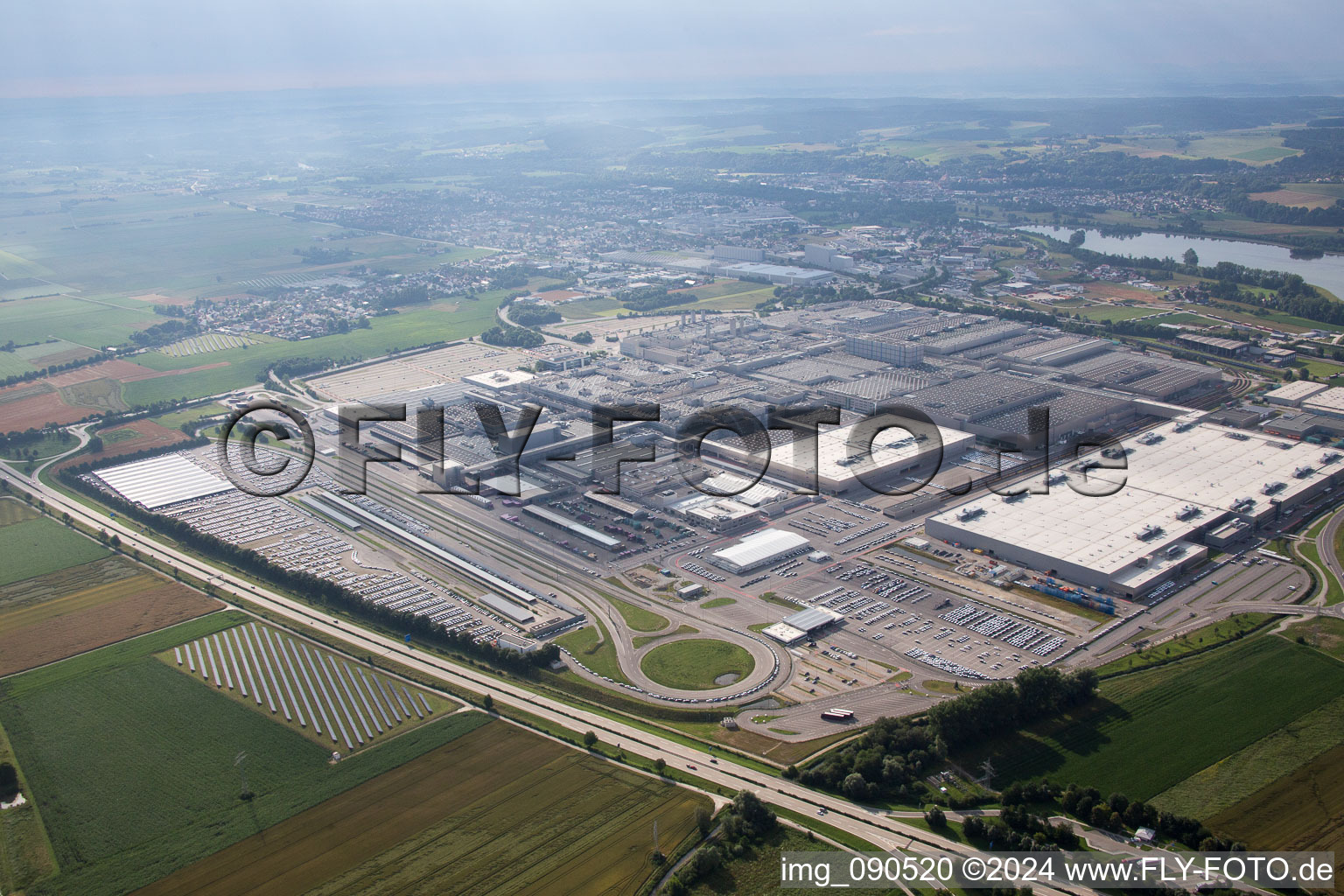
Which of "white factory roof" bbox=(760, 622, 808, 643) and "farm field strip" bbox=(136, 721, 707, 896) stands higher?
"white factory roof" bbox=(760, 622, 808, 643)

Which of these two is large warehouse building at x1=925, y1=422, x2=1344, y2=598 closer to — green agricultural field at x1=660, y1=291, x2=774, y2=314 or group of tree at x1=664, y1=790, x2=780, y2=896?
group of tree at x1=664, y1=790, x2=780, y2=896

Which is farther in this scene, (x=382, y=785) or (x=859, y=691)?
(x=859, y=691)

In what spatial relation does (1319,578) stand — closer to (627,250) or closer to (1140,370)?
(1140,370)

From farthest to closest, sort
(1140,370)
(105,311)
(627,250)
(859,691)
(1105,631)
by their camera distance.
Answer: (627,250), (105,311), (1140,370), (1105,631), (859,691)

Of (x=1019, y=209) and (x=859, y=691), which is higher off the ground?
(x=1019, y=209)

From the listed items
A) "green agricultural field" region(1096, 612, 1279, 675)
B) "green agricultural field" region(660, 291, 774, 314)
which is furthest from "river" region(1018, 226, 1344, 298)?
"green agricultural field" region(1096, 612, 1279, 675)

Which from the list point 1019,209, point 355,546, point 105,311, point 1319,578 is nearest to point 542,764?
point 355,546

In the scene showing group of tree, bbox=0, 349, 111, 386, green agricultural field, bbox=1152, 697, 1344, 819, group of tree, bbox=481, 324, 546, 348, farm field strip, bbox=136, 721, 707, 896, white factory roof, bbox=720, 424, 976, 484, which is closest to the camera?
farm field strip, bbox=136, 721, 707, 896

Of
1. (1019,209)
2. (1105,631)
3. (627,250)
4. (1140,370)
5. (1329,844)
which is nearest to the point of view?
(1329,844)
